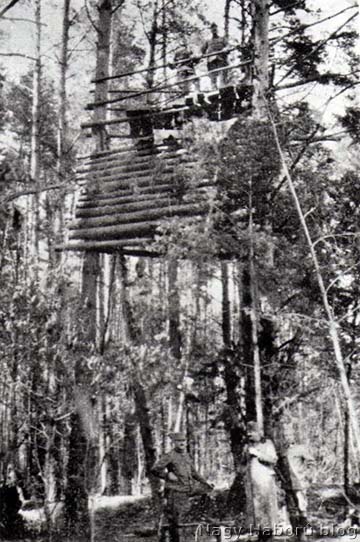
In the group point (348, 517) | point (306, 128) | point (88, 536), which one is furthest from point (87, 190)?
point (348, 517)

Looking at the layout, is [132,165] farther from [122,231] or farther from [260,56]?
[260,56]

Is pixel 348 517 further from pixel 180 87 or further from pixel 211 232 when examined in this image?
pixel 180 87

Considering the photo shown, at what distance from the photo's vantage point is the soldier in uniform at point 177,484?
7.25 meters

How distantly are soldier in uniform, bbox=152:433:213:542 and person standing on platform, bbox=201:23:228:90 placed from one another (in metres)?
6.91

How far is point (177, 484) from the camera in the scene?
735cm

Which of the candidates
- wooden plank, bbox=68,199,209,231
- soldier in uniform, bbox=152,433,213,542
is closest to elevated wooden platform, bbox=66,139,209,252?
wooden plank, bbox=68,199,209,231

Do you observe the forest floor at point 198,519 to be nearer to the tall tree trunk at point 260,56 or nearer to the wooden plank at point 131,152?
the wooden plank at point 131,152

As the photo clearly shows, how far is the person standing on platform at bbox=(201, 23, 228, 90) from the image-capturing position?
10.6m

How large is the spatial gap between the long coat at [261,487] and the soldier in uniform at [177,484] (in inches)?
25.3

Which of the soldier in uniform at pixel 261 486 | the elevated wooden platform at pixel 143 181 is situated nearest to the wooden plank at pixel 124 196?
the elevated wooden platform at pixel 143 181

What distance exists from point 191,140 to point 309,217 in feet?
8.63

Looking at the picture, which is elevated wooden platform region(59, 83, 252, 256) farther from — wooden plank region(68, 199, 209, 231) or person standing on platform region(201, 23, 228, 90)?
person standing on platform region(201, 23, 228, 90)

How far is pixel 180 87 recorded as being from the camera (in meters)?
11.4

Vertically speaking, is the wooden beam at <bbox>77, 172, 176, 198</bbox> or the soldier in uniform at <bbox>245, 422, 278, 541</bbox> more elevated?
the wooden beam at <bbox>77, 172, 176, 198</bbox>
